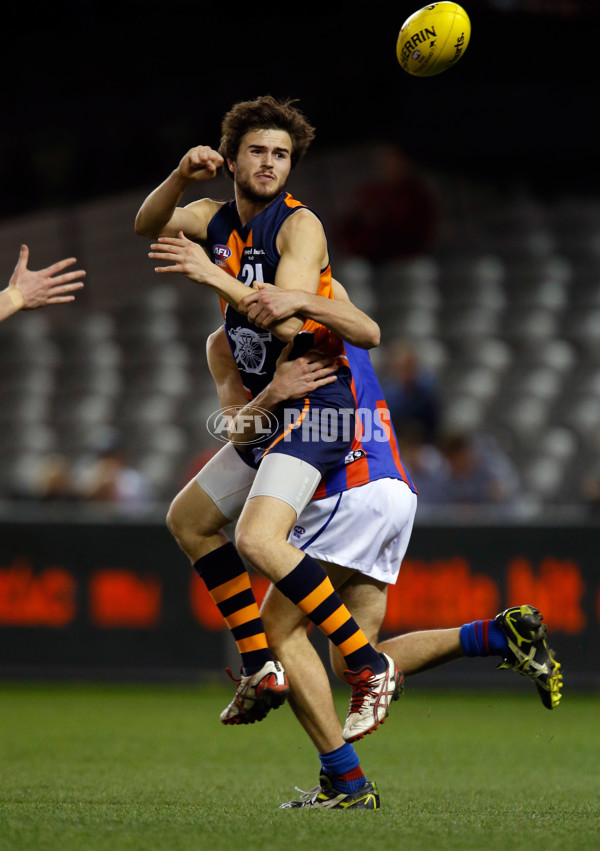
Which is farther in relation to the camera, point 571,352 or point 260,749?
point 571,352

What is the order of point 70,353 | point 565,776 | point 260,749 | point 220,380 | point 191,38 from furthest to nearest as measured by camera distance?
1. point 191,38
2. point 70,353
3. point 260,749
4. point 565,776
5. point 220,380

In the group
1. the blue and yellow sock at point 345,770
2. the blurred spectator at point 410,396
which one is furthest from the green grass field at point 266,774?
the blurred spectator at point 410,396

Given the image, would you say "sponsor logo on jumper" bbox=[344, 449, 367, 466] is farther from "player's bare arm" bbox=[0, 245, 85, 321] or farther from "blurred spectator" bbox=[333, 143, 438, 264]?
"blurred spectator" bbox=[333, 143, 438, 264]

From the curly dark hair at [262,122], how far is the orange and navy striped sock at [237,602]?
1697 millimetres

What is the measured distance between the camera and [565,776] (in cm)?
605

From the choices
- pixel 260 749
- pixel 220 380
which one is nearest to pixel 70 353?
pixel 260 749

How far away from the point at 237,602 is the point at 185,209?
1666mm

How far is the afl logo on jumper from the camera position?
16.6 feet

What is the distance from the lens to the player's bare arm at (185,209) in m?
4.89

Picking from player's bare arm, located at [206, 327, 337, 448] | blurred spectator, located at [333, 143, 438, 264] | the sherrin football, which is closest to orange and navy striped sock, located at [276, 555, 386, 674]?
player's bare arm, located at [206, 327, 337, 448]

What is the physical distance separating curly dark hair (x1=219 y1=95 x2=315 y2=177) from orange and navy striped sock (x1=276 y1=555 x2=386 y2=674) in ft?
5.63

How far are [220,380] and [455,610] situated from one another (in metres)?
4.99

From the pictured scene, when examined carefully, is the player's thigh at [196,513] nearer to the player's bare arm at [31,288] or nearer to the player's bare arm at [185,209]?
the player's bare arm at [31,288]

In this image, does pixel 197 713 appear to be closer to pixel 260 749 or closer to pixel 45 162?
pixel 260 749
